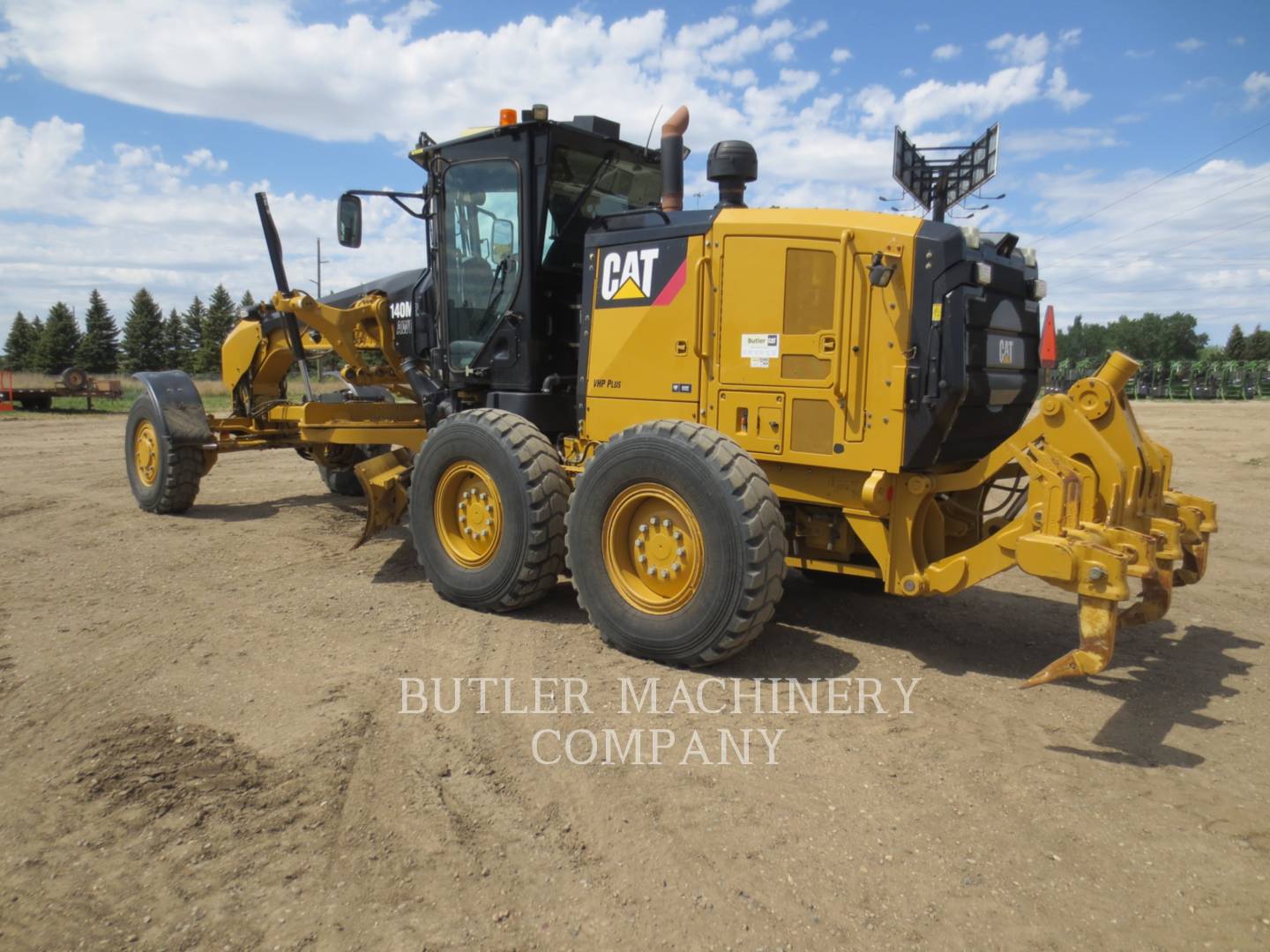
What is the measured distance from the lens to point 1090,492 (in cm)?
439

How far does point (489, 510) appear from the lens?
595 centimetres

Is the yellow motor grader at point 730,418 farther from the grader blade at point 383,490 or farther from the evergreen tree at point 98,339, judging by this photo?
the evergreen tree at point 98,339

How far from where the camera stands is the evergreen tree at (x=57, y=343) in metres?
55.2

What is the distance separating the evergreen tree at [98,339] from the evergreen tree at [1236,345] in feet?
290

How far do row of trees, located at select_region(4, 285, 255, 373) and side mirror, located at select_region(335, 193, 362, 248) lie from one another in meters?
51.2

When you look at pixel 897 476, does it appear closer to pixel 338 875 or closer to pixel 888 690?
pixel 888 690

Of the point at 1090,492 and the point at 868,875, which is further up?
the point at 1090,492

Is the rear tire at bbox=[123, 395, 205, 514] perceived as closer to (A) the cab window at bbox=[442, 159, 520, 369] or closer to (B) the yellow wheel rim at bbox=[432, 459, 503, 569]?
(A) the cab window at bbox=[442, 159, 520, 369]

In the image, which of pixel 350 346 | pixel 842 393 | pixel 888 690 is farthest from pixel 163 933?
pixel 350 346

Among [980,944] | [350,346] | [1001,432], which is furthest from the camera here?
[350,346]

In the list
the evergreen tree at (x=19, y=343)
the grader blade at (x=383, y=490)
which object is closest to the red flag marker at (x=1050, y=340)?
the grader blade at (x=383, y=490)

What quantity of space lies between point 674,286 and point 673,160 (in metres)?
1.05

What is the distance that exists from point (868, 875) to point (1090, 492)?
231 cm

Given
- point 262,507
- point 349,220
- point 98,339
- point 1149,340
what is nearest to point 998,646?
point 349,220
